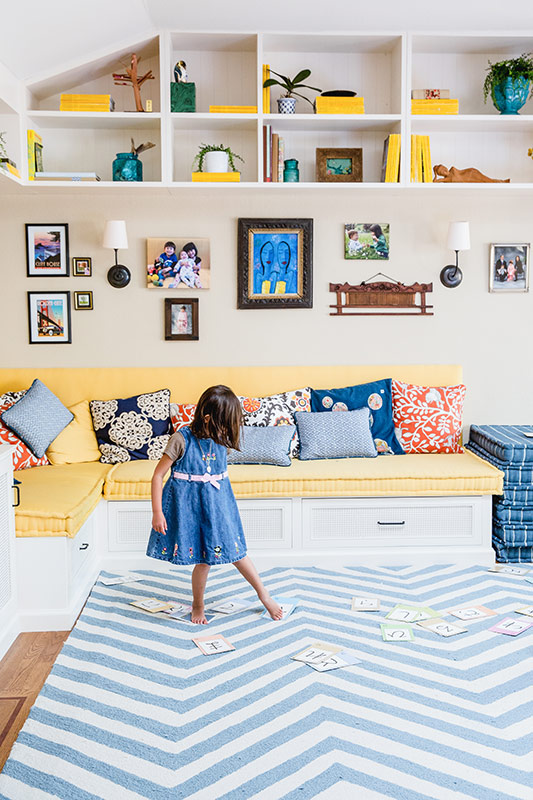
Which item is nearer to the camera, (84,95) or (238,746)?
(238,746)

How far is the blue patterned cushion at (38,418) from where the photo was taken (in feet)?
12.2

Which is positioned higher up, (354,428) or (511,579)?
(354,428)

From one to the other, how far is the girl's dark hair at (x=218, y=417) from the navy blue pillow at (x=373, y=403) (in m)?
1.41

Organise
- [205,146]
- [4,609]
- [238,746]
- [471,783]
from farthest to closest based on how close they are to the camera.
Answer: [205,146] → [4,609] → [238,746] → [471,783]

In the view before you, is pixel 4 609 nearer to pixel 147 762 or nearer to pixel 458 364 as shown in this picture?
pixel 147 762

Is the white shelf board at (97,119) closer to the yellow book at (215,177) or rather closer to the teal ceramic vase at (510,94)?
the yellow book at (215,177)

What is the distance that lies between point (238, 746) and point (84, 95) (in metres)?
3.16

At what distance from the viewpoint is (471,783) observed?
1918 mm

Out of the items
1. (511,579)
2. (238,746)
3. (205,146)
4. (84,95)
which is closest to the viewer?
(238,746)

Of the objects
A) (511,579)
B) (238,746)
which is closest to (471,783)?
(238,746)

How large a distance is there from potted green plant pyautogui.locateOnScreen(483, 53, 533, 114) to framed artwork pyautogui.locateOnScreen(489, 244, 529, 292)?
762mm

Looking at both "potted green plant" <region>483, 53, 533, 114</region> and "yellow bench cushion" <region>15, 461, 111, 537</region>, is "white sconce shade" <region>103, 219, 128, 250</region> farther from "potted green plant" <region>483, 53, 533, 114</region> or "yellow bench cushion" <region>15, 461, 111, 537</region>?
"potted green plant" <region>483, 53, 533, 114</region>

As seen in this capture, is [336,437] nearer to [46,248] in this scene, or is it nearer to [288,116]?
[288,116]

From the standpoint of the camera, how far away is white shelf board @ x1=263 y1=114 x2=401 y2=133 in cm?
385
